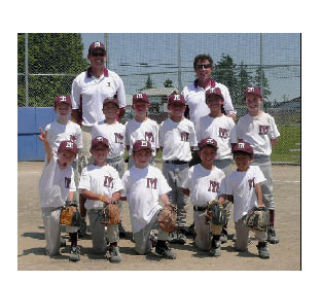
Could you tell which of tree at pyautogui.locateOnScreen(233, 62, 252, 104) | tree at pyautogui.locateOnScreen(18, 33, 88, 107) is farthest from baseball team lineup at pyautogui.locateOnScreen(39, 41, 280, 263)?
tree at pyautogui.locateOnScreen(18, 33, 88, 107)

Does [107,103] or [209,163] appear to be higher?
[107,103]

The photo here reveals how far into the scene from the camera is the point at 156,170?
5758 mm

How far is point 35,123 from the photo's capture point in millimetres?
16062

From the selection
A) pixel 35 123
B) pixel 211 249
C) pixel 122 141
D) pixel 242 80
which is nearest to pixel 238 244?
pixel 211 249

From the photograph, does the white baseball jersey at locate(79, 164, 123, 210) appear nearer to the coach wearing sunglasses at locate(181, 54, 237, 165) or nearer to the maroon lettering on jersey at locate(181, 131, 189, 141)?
the maroon lettering on jersey at locate(181, 131, 189, 141)

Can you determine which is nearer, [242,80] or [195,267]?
[195,267]

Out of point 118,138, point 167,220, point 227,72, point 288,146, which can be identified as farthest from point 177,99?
point 288,146

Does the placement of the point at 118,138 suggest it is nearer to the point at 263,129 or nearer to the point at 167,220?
the point at 167,220

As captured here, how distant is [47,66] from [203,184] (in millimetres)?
11478

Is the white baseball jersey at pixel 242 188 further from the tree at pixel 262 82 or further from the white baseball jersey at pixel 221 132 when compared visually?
the tree at pixel 262 82

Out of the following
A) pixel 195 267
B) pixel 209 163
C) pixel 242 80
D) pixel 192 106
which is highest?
pixel 242 80

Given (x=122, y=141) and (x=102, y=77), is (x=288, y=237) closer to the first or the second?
(x=122, y=141)

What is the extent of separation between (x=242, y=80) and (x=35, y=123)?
640cm

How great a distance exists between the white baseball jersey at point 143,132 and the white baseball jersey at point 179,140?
13 centimetres
